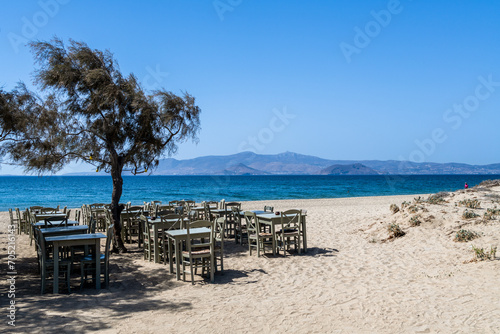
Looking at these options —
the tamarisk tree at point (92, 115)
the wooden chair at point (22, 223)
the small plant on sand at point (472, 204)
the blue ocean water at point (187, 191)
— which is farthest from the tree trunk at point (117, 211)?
the blue ocean water at point (187, 191)

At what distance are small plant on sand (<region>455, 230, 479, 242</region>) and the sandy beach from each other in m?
0.16

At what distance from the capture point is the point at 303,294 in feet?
19.5

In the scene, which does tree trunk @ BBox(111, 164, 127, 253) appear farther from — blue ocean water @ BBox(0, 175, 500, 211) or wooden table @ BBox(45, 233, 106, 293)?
blue ocean water @ BBox(0, 175, 500, 211)

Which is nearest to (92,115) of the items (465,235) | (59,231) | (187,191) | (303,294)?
(59,231)

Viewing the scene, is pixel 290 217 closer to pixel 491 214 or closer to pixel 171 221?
pixel 171 221

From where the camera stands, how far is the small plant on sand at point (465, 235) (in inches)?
352

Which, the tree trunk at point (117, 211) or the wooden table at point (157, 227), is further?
the tree trunk at point (117, 211)

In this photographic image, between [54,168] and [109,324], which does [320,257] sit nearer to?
[109,324]

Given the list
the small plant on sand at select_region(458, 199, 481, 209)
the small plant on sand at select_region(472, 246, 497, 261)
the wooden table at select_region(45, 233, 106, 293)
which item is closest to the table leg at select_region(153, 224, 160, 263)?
the wooden table at select_region(45, 233, 106, 293)

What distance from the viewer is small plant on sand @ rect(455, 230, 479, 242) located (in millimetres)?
8942

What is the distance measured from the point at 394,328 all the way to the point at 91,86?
7.90m

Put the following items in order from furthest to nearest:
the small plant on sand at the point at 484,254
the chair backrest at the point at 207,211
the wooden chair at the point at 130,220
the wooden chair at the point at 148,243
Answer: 1. the chair backrest at the point at 207,211
2. the wooden chair at the point at 130,220
3. the wooden chair at the point at 148,243
4. the small plant on sand at the point at 484,254

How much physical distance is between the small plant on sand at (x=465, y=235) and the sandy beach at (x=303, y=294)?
160mm

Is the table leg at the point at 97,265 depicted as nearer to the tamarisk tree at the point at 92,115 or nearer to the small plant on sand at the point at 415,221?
the tamarisk tree at the point at 92,115
